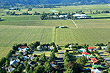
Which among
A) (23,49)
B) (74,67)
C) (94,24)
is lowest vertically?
(94,24)

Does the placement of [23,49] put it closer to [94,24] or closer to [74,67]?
[74,67]

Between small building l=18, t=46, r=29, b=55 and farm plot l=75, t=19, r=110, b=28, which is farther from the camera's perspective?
farm plot l=75, t=19, r=110, b=28

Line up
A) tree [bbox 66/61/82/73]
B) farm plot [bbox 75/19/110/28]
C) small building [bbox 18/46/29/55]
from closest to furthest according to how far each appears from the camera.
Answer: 1. tree [bbox 66/61/82/73]
2. small building [bbox 18/46/29/55]
3. farm plot [bbox 75/19/110/28]

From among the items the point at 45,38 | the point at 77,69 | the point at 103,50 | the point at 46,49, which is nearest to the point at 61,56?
the point at 46,49

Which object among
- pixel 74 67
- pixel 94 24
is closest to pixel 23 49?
pixel 74 67

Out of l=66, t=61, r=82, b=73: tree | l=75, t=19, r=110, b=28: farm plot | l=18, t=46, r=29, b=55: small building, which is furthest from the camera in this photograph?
l=75, t=19, r=110, b=28: farm plot

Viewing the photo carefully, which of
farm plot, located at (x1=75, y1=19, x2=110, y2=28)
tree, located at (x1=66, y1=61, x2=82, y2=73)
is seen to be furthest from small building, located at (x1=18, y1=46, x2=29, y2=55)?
farm plot, located at (x1=75, y1=19, x2=110, y2=28)

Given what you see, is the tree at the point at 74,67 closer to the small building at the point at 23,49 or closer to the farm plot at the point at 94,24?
the small building at the point at 23,49

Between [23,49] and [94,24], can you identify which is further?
[94,24]

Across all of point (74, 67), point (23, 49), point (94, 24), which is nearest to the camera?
point (74, 67)

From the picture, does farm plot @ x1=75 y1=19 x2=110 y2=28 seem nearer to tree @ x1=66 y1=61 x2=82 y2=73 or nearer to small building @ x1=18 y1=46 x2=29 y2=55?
small building @ x1=18 y1=46 x2=29 y2=55

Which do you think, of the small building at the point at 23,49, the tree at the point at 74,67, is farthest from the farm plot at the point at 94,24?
the tree at the point at 74,67
